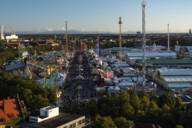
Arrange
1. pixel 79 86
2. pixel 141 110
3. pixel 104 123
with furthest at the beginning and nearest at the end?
pixel 79 86
pixel 141 110
pixel 104 123

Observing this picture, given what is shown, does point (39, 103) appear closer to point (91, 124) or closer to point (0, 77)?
point (91, 124)

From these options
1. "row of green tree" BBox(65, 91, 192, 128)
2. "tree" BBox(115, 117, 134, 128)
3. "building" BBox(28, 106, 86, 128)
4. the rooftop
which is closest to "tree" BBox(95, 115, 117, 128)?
"row of green tree" BBox(65, 91, 192, 128)

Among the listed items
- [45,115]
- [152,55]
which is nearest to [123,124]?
[45,115]

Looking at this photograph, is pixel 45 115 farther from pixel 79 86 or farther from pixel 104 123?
pixel 79 86

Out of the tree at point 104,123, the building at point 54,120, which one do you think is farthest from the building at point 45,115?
the tree at point 104,123

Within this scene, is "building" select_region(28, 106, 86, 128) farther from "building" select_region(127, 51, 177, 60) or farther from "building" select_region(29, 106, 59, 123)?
"building" select_region(127, 51, 177, 60)

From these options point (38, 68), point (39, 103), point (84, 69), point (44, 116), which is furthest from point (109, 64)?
point (44, 116)
